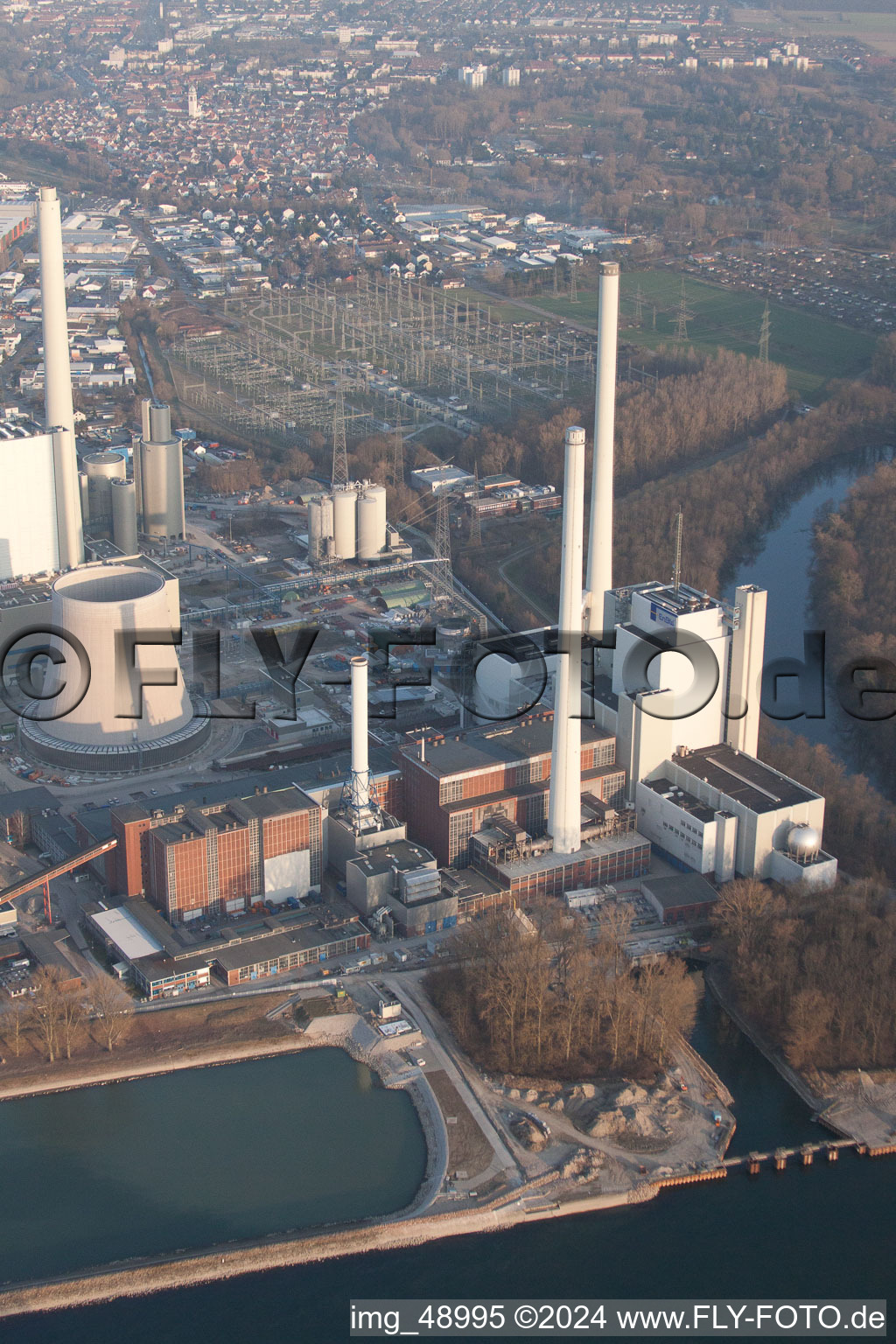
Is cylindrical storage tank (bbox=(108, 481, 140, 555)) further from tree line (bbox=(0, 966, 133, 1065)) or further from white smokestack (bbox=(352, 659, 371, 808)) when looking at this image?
tree line (bbox=(0, 966, 133, 1065))

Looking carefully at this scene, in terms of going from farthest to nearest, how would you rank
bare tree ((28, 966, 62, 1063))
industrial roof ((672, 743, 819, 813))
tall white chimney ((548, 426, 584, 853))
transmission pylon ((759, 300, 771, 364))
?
1. transmission pylon ((759, 300, 771, 364))
2. industrial roof ((672, 743, 819, 813))
3. tall white chimney ((548, 426, 584, 853))
4. bare tree ((28, 966, 62, 1063))

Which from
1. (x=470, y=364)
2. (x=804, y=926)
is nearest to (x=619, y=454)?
(x=470, y=364)

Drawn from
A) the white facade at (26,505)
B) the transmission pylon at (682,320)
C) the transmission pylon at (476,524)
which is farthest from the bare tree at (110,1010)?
the transmission pylon at (682,320)

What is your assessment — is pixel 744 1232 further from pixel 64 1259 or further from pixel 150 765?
pixel 150 765

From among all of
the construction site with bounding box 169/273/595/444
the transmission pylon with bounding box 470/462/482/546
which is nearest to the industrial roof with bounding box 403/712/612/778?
the transmission pylon with bounding box 470/462/482/546

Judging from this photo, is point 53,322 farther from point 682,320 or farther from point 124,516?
point 682,320

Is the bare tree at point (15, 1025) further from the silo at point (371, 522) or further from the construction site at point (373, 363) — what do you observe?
the construction site at point (373, 363)
